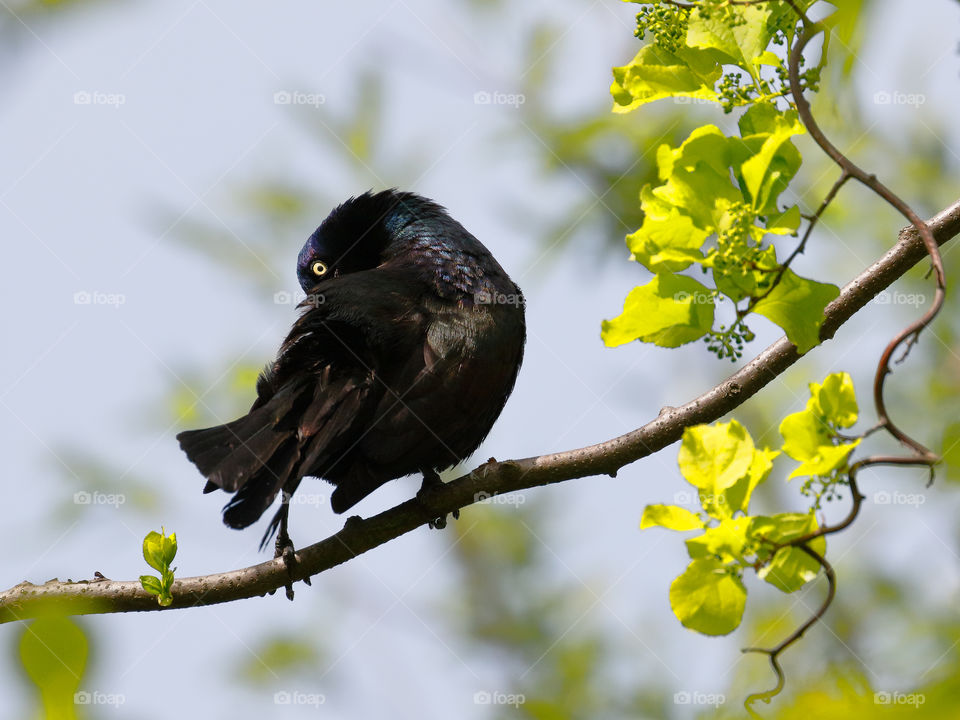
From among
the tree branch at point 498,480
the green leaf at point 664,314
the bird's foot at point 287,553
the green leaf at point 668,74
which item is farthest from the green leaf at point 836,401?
the bird's foot at point 287,553

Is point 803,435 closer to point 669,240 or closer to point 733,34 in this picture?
point 669,240

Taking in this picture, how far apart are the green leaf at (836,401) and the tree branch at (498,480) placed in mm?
1160

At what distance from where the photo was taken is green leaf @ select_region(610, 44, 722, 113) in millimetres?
1764

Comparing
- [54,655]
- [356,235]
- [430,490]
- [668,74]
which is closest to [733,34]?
[668,74]

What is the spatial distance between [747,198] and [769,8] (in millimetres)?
370

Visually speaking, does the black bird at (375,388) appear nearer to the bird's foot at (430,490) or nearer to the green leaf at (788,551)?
the bird's foot at (430,490)

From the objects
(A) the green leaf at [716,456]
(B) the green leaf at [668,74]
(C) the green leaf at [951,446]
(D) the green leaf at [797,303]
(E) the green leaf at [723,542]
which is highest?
(B) the green leaf at [668,74]

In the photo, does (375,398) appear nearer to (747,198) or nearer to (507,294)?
(507,294)

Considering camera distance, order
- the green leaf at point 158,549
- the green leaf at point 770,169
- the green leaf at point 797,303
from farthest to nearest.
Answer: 1. the green leaf at point 158,549
2. the green leaf at point 797,303
3. the green leaf at point 770,169

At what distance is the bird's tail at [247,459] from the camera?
11.1 feet

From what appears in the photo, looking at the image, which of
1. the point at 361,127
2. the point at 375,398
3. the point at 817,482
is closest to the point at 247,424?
the point at 375,398

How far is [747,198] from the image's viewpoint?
159 cm

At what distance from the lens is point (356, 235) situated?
217 inches

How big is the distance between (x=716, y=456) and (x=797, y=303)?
388mm
